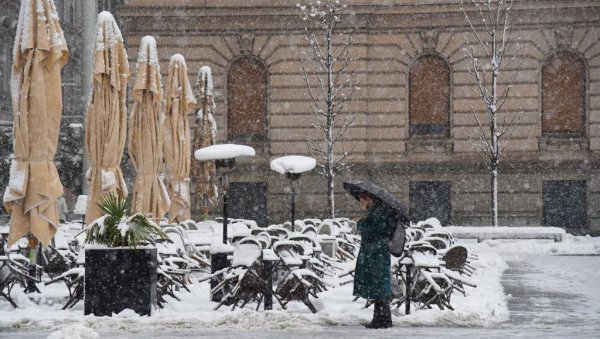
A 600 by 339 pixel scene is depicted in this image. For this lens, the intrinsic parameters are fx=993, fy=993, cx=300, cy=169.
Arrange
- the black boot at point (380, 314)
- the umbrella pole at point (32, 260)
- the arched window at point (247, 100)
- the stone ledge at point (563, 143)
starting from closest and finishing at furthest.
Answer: the black boot at point (380, 314), the umbrella pole at point (32, 260), the stone ledge at point (563, 143), the arched window at point (247, 100)

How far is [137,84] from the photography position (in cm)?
1572

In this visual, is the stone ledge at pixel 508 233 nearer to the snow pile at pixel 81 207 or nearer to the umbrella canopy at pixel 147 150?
the snow pile at pixel 81 207

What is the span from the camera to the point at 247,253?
11609mm

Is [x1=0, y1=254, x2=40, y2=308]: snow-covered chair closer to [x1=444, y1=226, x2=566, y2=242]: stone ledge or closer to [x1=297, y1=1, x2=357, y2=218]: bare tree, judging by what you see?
[x1=444, y1=226, x2=566, y2=242]: stone ledge

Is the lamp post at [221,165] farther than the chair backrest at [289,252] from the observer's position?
Yes

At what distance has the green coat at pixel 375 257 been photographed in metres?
10.4

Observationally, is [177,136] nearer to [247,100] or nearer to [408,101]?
[247,100]

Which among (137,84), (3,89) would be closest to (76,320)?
(137,84)

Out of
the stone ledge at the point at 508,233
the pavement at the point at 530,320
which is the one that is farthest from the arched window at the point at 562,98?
the pavement at the point at 530,320

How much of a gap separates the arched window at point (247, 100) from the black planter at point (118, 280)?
19.8m

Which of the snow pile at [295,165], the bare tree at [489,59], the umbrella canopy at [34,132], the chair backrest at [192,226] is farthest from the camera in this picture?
the bare tree at [489,59]

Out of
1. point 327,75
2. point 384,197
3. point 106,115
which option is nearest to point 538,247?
point 327,75

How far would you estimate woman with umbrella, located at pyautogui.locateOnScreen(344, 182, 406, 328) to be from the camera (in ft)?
34.1

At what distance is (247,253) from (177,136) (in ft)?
25.0
